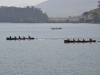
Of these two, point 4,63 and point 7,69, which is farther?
point 4,63

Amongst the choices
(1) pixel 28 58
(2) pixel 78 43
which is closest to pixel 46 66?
(1) pixel 28 58

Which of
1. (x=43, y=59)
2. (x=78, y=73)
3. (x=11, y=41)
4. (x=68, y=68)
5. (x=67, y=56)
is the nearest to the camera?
(x=78, y=73)

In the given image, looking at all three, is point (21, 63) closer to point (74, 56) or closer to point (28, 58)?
point (28, 58)

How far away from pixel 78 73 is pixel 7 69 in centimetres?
Answer: 865

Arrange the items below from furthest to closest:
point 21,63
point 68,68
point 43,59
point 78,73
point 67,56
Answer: point 67,56 → point 43,59 → point 21,63 → point 68,68 → point 78,73

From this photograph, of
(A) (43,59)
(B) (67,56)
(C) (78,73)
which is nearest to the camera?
(C) (78,73)

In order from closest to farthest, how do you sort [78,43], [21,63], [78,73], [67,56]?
[78,73] → [21,63] → [67,56] → [78,43]

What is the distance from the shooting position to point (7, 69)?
45562 millimetres

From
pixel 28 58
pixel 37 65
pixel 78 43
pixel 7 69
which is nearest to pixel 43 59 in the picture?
pixel 28 58

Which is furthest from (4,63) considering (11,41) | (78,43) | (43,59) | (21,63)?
(11,41)

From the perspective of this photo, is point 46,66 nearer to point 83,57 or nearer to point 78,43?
point 83,57

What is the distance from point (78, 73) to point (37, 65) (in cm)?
711

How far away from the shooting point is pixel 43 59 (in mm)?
54094

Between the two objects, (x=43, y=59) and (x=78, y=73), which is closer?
(x=78, y=73)
